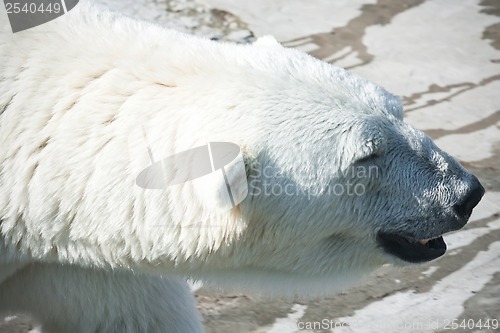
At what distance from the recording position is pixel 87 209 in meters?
1.95

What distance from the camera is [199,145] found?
1.92 meters

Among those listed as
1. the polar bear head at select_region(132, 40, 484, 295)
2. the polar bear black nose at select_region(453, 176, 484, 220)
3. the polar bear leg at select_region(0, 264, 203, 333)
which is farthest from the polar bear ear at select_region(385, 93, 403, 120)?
the polar bear leg at select_region(0, 264, 203, 333)

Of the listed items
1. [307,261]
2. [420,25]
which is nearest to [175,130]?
[307,261]

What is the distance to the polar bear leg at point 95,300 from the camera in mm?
2223

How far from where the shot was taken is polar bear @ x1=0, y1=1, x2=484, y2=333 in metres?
1.94

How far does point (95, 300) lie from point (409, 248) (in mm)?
778

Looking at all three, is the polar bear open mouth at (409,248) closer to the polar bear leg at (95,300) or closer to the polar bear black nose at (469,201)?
the polar bear black nose at (469,201)

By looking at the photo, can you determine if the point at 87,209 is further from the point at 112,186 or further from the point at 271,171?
the point at 271,171

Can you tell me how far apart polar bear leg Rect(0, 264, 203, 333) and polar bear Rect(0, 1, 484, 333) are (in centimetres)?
7

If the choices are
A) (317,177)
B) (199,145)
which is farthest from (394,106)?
(199,145)

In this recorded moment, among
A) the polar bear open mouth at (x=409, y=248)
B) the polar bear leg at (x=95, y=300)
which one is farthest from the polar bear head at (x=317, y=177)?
the polar bear leg at (x=95, y=300)

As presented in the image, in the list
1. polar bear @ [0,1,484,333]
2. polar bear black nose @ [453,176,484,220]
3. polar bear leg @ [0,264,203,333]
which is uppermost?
polar bear @ [0,1,484,333]

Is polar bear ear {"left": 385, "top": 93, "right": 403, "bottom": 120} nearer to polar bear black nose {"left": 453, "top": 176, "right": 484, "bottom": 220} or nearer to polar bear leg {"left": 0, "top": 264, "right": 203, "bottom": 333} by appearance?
polar bear black nose {"left": 453, "top": 176, "right": 484, "bottom": 220}

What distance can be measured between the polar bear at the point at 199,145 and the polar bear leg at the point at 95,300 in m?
0.07
